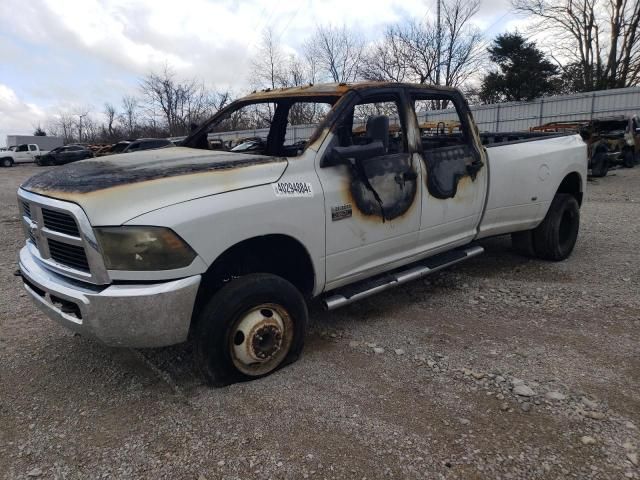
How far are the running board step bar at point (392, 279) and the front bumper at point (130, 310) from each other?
3.60 ft

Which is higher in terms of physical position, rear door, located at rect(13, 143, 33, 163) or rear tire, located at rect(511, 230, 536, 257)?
rear door, located at rect(13, 143, 33, 163)

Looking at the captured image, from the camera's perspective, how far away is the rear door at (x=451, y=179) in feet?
13.1

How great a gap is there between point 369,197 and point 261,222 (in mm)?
927

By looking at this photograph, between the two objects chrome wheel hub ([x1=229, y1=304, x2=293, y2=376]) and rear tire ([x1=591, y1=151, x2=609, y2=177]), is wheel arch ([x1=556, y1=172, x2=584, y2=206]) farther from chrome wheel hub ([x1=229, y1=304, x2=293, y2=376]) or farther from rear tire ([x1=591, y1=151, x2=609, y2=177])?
rear tire ([x1=591, y1=151, x2=609, y2=177])

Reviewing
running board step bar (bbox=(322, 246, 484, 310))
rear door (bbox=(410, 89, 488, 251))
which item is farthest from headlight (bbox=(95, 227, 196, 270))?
rear door (bbox=(410, 89, 488, 251))

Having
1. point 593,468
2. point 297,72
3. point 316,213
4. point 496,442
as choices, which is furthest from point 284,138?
point 297,72

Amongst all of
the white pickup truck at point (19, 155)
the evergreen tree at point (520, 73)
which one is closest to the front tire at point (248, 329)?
the evergreen tree at point (520, 73)

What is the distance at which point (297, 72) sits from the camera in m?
40.4

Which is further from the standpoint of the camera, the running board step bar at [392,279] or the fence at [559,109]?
the fence at [559,109]

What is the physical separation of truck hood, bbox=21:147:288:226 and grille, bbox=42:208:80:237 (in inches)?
3.8

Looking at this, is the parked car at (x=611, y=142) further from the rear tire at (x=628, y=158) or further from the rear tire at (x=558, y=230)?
the rear tire at (x=558, y=230)

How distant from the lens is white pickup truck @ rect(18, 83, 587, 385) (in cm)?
260

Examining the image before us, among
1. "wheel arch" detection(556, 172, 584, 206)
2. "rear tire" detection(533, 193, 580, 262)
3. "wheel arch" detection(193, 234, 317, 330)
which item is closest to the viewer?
"wheel arch" detection(193, 234, 317, 330)

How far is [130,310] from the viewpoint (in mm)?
2578
